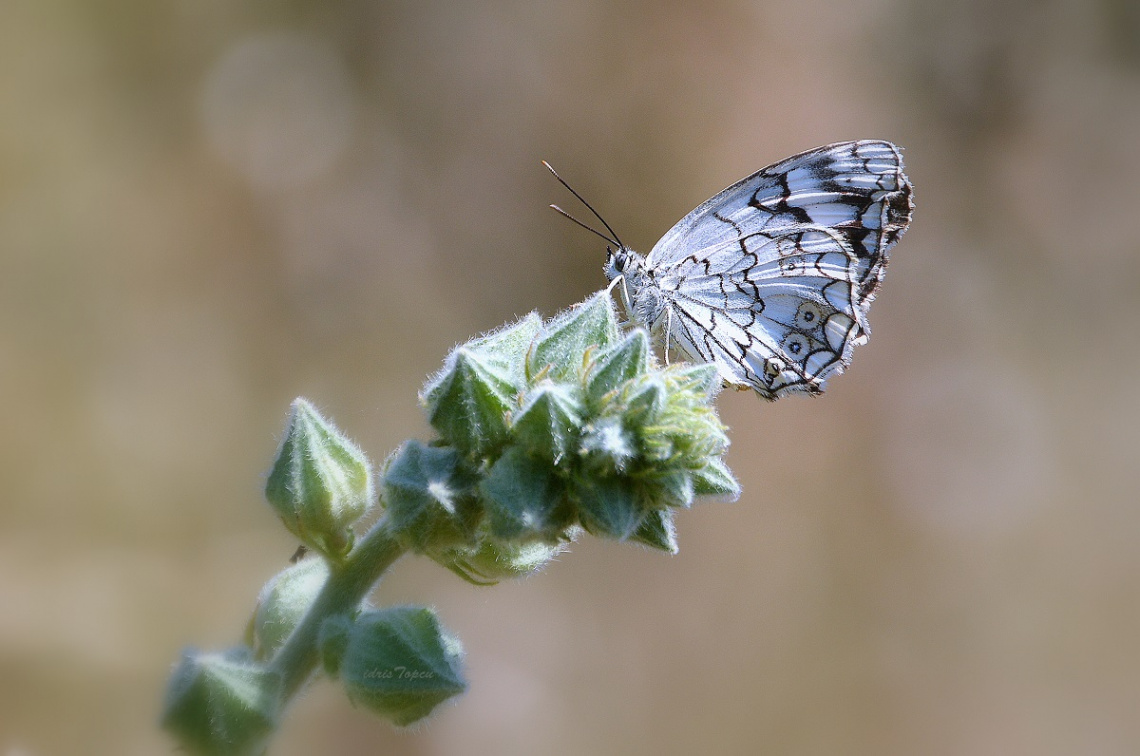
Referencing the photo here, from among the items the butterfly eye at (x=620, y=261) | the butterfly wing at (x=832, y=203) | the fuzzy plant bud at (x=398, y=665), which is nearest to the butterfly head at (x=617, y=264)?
the butterfly eye at (x=620, y=261)

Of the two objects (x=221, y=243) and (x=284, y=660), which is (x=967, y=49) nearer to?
(x=221, y=243)

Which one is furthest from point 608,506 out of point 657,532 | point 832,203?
point 832,203

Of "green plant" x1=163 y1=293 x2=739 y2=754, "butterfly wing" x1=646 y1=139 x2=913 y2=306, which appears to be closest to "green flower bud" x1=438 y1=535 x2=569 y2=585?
"green plant" x1=163 y1=293 x2=739 y2=754

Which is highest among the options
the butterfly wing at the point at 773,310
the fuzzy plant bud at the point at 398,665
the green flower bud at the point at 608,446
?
the butterfly wing at the point at 773,310

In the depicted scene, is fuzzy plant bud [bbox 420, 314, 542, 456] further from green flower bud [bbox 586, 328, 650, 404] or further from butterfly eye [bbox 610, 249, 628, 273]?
butterfly eye [bbox 610, 249, 628, 273]

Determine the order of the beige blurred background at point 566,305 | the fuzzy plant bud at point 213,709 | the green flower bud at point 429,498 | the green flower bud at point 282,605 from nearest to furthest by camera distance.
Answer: the fuzzy plant bud at point 213,709 → the green flower bud at point 429,498 → the green flower bud at point 282,605 → the beige blurred background at point 566,305

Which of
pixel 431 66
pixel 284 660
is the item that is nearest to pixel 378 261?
pixel 431 66

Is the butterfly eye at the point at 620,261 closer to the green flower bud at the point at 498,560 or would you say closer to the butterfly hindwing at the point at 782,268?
the butterfly hindwing at the point at 782,268
